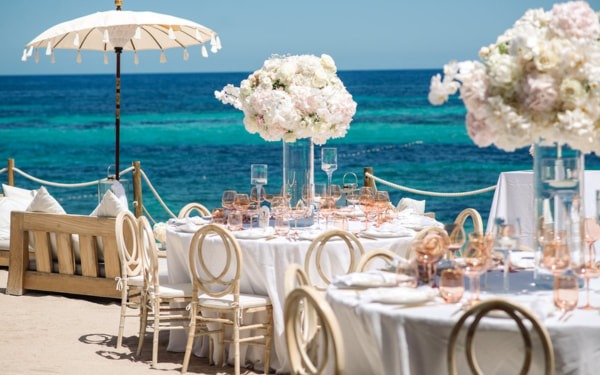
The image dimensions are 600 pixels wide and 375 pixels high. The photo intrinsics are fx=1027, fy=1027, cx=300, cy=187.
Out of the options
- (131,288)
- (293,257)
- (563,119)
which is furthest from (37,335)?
(563,119)

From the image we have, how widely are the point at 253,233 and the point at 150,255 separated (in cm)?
69

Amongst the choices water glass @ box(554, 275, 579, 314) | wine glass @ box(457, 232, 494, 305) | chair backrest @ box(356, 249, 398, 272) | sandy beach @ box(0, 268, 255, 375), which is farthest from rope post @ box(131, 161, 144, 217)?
water glass @ box(554, 275, 579, 314)

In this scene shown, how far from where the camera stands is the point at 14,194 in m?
10.7

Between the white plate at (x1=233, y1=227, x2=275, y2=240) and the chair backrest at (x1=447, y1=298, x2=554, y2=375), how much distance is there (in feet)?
8.96

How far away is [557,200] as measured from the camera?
173 inches

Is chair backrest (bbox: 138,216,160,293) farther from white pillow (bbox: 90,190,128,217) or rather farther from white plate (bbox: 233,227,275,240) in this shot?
white pillow (bbox: 90,190,128,217)

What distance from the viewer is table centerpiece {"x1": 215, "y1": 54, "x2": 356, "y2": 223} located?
6586 millimetres

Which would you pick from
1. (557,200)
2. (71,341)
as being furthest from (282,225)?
(557,200)

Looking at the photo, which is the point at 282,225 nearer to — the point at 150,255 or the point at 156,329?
the point at 150,255

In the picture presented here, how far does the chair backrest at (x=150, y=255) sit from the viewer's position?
6.54m

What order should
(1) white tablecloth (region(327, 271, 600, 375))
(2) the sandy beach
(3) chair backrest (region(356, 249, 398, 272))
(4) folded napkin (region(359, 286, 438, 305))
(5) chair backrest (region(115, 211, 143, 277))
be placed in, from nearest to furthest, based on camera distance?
1. (1) white tablecloth (region(327, 271, 600, 375))
2. (4) folded napkin (region(359, 286, 438, 305))
3. (3) chair backrest (region(356, 249, 398, 272))
4. (2) the sandy beach
5. (5) chair backrest (region(115, 211, 143, 277))

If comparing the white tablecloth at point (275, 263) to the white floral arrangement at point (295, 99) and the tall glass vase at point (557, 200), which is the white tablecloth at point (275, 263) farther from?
the tall glass vase at point (557, 200)

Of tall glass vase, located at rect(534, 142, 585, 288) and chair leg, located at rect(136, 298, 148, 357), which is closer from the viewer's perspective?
tall glass vase, located at rect(534, 142, 585, 288)

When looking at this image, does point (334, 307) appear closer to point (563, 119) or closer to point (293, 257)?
point (563, 119)
